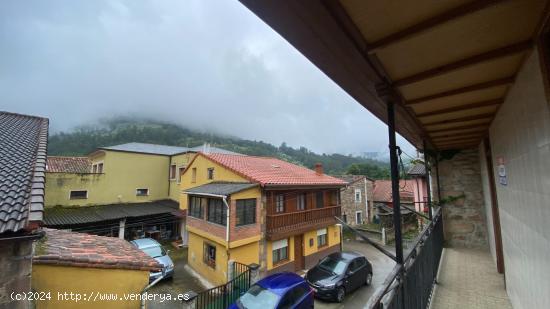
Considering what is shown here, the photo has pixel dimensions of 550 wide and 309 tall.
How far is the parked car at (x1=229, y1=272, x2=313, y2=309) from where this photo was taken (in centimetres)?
640

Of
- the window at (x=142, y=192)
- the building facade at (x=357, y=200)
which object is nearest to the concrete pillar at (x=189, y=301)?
the window at (x=142, y=192)

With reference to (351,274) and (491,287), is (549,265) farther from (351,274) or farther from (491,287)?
(351,274)

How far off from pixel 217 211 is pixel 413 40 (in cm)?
1044

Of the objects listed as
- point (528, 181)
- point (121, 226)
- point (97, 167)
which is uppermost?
point (97, 167)

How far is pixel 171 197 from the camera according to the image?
63.5 feet

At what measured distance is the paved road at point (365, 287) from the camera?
27.4 ft

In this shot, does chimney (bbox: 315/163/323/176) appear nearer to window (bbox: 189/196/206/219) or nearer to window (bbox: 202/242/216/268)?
window (bbox: 189/196/206/219)

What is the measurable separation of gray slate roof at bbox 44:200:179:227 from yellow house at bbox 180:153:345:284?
174 inches

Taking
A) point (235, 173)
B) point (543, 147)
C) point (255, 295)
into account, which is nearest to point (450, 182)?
point (543, 147)

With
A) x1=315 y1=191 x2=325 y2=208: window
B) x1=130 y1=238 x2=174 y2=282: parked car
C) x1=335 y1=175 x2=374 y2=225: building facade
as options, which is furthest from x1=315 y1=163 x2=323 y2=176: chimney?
x1=130 y1=238 x2=174 y2=282: parked car

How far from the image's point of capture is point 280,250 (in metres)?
11.5

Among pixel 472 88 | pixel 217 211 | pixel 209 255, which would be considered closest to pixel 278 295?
pixel 217 211

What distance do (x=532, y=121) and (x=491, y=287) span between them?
3.55m

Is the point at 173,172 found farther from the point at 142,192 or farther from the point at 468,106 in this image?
the point at 468,106
